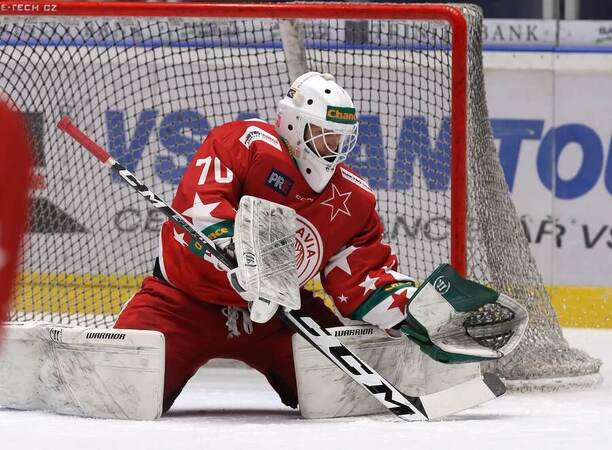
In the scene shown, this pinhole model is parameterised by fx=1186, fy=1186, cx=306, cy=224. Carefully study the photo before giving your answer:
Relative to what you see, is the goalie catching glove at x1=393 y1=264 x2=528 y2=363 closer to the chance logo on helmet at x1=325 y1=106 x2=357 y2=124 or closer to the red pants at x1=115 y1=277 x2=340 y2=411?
the red pants at x1=115 y1=277 x2=340 y2=411

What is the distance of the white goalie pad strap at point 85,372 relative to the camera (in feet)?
8.89

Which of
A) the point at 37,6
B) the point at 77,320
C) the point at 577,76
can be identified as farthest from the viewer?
the point at 577,76

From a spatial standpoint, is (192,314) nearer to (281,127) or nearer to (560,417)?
(281,127)

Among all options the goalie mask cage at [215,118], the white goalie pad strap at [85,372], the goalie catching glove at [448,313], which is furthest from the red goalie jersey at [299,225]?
the goalie mask cage at [215,118]

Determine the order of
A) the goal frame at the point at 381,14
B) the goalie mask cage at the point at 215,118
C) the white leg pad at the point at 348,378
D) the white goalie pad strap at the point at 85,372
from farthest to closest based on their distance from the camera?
the goalie mask cage at the point at 215,118 < the goal frame at the point at 381,14 < the white leg pad at the point at 348,378 < the white goalie pad strap at the point at 85,372

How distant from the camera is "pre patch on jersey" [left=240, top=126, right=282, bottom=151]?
2887 mm

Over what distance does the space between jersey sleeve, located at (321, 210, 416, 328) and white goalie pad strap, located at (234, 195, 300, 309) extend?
27 cm

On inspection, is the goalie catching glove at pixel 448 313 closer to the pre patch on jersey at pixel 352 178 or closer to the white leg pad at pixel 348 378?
the white leg pad at pixel 348 378

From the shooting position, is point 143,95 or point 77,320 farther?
point 143,95

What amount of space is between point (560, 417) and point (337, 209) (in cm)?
73

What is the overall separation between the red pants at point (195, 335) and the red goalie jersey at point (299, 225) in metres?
0.04

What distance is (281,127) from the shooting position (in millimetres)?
2953

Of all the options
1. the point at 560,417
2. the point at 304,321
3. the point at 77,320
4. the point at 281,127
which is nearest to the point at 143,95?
the point at 77,320

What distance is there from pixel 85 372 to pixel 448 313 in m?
0.87
